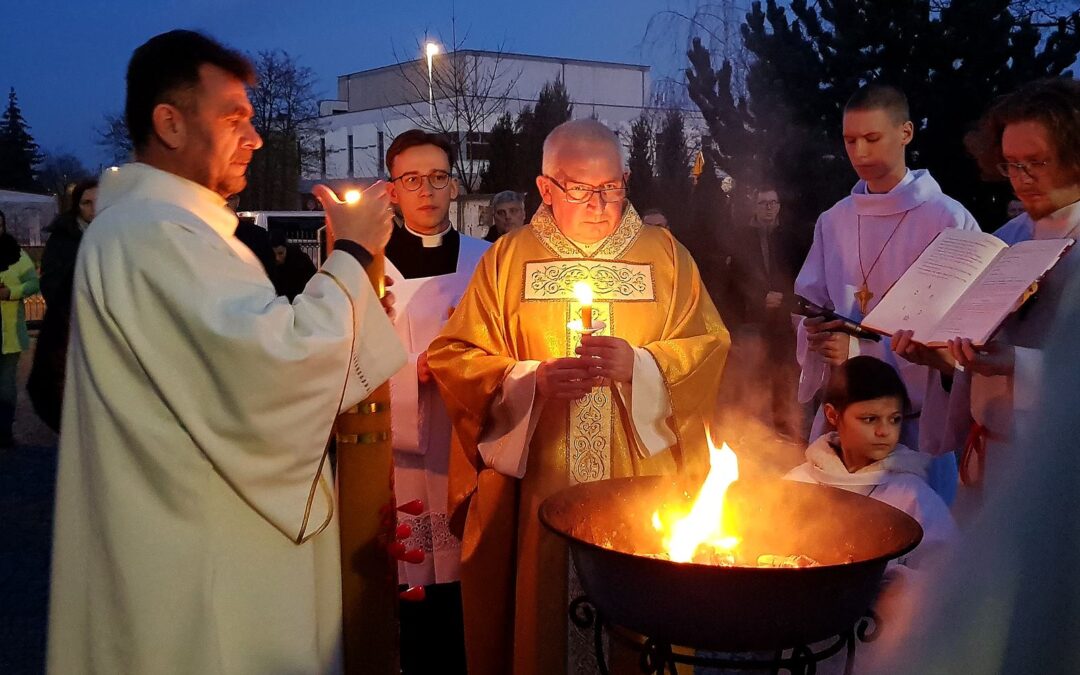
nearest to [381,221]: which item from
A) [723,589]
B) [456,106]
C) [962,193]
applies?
[723,589]

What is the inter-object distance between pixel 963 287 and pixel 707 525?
1.34 m

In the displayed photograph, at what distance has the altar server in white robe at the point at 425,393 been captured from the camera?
3967mm

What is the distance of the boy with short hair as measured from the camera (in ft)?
11.4

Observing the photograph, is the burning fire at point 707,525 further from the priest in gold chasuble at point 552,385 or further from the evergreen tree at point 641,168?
the evergreen tree at point 641,168

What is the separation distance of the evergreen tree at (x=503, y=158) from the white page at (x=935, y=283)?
56.5ft

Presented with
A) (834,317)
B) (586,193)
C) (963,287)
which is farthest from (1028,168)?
(586,193)

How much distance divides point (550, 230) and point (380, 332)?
4.05 ft

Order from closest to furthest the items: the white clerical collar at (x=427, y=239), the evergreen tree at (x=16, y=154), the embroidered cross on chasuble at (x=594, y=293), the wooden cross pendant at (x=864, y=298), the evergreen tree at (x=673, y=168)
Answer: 1. the embroidered cross on chasuble at (x=594, y=293)
2. the wooden cross pendant at (x=864, y=298)
3. the white clerical collar at (x=427, y=239)
4. the evergreen tree at (x=673, y=168)
5. the evergreen tree at (x=16, y=154)

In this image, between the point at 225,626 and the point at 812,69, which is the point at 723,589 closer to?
the point at 225,626

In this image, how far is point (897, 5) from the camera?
10.7 m

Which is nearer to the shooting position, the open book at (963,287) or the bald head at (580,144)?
the open book at (963,287)

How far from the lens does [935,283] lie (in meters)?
3.32

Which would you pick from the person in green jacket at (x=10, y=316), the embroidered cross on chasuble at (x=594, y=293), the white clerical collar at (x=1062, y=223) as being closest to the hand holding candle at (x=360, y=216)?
the embroidered cross on chasuble at (x=594, y=293)

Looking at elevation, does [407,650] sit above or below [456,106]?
below
